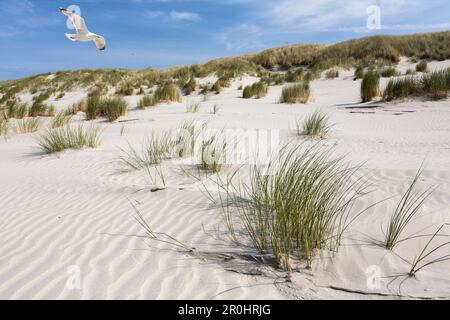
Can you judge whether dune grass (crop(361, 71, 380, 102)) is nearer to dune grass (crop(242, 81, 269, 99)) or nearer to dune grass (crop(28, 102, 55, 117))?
dune grass (crop(242, 81, 269, 99))

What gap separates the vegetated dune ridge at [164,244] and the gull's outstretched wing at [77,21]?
6.08 ft

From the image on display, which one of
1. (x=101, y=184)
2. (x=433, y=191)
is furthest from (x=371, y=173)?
(x=101, y=184)

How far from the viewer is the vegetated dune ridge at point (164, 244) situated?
1948mm

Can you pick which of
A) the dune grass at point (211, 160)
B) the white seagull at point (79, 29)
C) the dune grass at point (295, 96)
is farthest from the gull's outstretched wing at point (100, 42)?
the dune grass at point (295, 96)

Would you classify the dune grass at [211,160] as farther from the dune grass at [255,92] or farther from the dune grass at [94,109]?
the dune grass at [255,92]

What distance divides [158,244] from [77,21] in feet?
12.1

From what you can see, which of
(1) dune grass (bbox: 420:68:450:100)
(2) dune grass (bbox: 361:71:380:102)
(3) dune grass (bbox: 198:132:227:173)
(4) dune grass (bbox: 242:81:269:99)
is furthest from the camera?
(4) dune grass (bbox: 242:81:269:99)

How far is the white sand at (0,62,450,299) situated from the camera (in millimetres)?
1945

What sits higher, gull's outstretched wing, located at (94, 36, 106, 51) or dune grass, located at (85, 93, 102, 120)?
gull's outstretched wing, located at (94, 36, 106, 51)

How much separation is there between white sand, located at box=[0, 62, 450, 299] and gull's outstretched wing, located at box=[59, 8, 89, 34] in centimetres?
186

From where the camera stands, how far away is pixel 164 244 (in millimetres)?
2494

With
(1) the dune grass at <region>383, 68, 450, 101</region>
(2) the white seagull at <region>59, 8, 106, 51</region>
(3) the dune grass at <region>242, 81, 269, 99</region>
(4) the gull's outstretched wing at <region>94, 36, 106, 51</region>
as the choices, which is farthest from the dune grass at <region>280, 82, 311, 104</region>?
(2) the white seagull at <region>59, 8, 106, 51</region>
